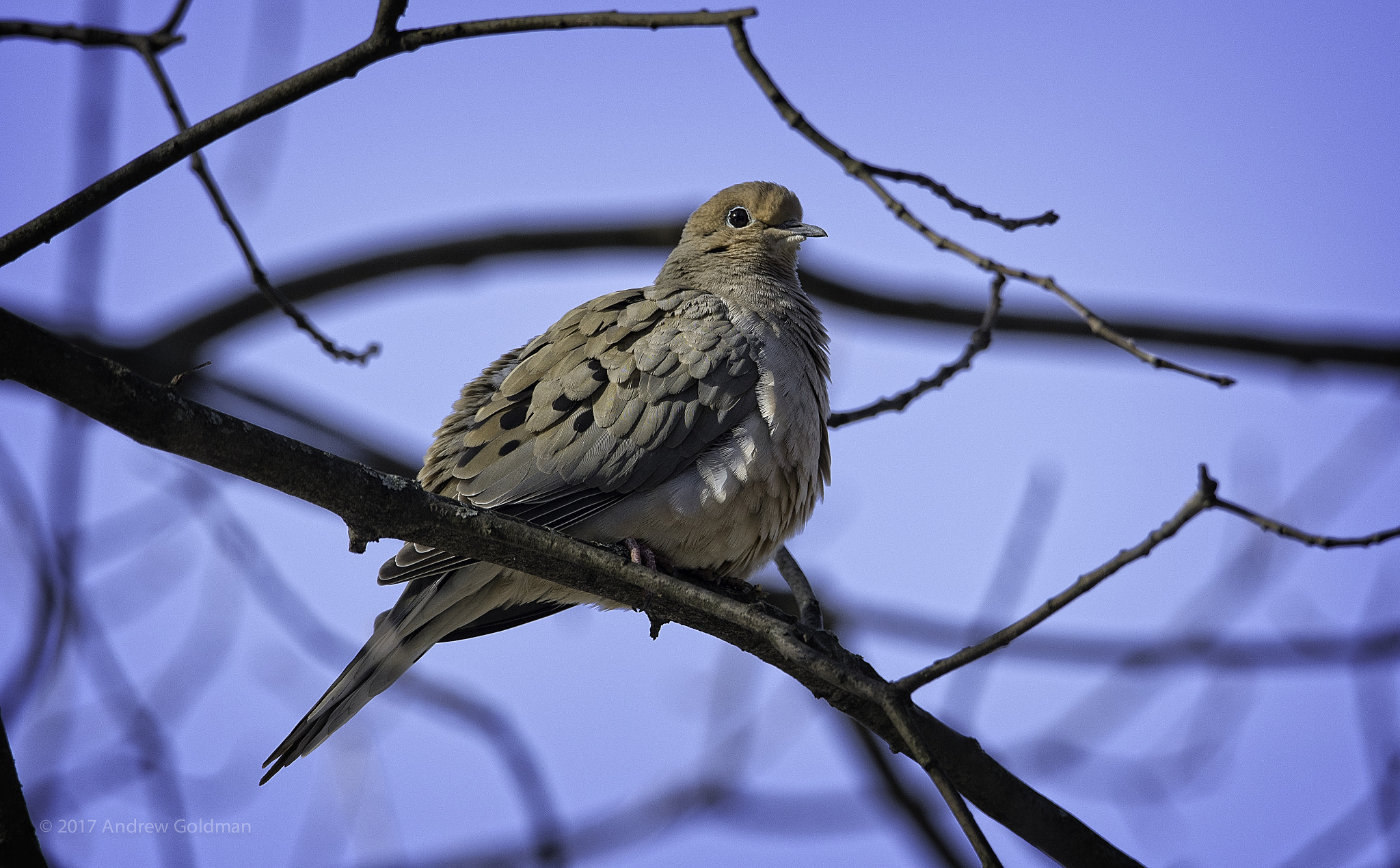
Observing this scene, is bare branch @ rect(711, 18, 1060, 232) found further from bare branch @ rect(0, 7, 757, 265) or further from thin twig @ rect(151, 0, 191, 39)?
thin twig @ rect(151, 0, 191, 39)

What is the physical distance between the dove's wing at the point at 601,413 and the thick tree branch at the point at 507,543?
0.90 m

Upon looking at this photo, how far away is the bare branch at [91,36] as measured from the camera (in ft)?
7.82

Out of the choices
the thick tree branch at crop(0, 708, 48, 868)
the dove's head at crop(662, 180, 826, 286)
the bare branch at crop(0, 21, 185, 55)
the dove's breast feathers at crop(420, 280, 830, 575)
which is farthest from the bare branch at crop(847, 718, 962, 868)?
the bare branch at crop(0, 21, 185, 55)

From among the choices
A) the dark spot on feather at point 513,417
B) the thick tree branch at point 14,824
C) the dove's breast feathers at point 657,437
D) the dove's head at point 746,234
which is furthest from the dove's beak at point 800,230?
the thick tree branch at point 14,824

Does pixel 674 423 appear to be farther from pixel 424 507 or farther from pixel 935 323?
pixel 935 323

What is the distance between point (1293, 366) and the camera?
17.7 ft

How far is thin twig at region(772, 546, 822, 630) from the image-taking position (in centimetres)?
396

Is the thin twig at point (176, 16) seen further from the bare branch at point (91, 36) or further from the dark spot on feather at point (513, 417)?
the dark spot on feather at point (513, 417)

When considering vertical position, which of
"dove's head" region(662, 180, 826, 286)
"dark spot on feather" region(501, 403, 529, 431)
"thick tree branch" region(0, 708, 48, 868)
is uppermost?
"dove's head" region(662, 180, 826, 286)

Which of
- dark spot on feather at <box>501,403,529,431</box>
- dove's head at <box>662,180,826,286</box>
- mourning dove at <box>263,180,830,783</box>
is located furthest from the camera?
dove's head at <box>662,180,826,286</box>

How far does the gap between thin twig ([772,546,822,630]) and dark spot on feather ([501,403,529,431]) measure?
Answer: 3.74 feet

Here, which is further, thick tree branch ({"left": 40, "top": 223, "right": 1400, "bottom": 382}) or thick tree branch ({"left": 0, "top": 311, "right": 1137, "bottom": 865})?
thick tree branch ({"left": 40, "top": 223, "right": 1400, "bottom": 382})

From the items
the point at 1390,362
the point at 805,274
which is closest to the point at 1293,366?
the point at 1390,362

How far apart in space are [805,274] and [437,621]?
2.79 m
